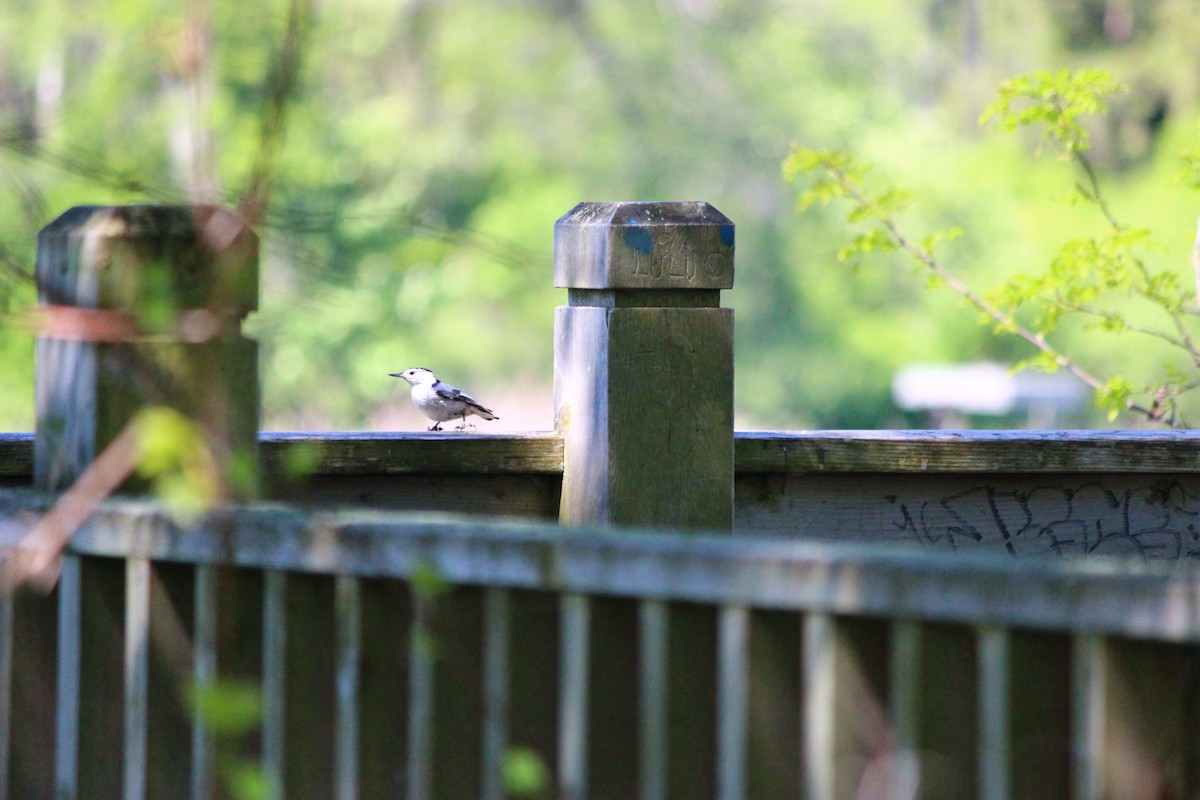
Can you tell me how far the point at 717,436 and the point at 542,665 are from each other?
1.28 m

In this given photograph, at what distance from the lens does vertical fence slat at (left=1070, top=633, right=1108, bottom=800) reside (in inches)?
66.8

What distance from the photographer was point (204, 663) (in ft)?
6.78

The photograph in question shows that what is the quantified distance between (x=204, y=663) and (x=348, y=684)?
0.22 m

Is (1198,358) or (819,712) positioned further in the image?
(1198,358)

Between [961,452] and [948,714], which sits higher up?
[961,452]

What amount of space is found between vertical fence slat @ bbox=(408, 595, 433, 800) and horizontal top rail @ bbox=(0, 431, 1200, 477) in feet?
4.20

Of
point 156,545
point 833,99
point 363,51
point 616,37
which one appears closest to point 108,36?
point 363,51

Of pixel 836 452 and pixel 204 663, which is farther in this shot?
pixel 836 452

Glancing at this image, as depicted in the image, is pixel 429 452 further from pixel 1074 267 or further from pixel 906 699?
pixel 1074 267

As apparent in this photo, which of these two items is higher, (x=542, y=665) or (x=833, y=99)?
(x=833, y=99)

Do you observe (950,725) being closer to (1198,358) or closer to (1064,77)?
(1198,358)

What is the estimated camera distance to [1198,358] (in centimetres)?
395

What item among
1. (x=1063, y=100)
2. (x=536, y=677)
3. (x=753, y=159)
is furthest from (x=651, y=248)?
(x=753, y=159)

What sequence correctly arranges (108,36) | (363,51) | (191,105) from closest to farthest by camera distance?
(191,105) → (108,36) → (363,51)
